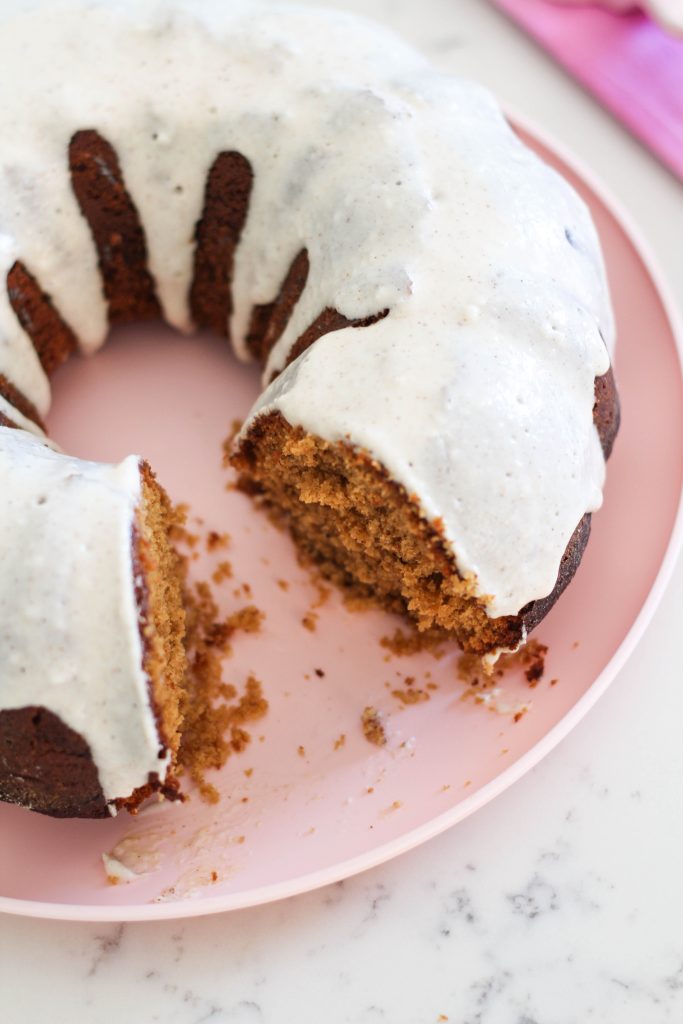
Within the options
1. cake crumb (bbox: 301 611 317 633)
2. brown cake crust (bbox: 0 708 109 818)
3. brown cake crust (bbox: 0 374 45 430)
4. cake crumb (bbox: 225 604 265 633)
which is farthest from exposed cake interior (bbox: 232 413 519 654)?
brown cake crust (bbox: 0 708 109 818)

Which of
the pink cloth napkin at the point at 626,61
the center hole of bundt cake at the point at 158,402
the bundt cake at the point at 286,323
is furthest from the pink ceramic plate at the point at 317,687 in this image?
the pink cloth napkin at the point at 626,61

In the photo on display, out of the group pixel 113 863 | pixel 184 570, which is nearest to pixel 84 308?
pixel 184 570

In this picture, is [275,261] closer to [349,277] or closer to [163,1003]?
[349,277]

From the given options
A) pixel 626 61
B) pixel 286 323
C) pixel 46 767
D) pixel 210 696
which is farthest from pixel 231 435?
pixel 626 61

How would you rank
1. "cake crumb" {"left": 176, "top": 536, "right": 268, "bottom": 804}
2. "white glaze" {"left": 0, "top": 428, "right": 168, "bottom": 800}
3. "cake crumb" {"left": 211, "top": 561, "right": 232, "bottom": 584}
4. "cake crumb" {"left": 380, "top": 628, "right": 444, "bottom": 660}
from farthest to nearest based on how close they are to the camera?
"cake crumb" {"left": 211, "top": 561, "right": 232, "bottom": 584} < "cake crumb" {"left": 380, "top": 628, "right": 444, "bottom": 660} < "cake crumb" {"left": 176, "top": 536, "right": 268, "bottom": 804} < "white glaze" {"left": 0, "top": 428, "right": 168, "bottom": 800}

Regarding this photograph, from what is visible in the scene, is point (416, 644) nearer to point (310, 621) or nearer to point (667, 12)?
point (310, 621)

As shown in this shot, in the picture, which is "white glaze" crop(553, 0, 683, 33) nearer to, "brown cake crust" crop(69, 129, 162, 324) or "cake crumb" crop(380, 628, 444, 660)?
"brown cake crust" crop(69, 129, 162, 324)

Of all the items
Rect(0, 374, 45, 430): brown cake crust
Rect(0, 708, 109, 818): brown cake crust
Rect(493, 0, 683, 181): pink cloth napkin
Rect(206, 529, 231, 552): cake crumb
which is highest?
Rect(493, 0, 683, 181): pink cloth napkin
